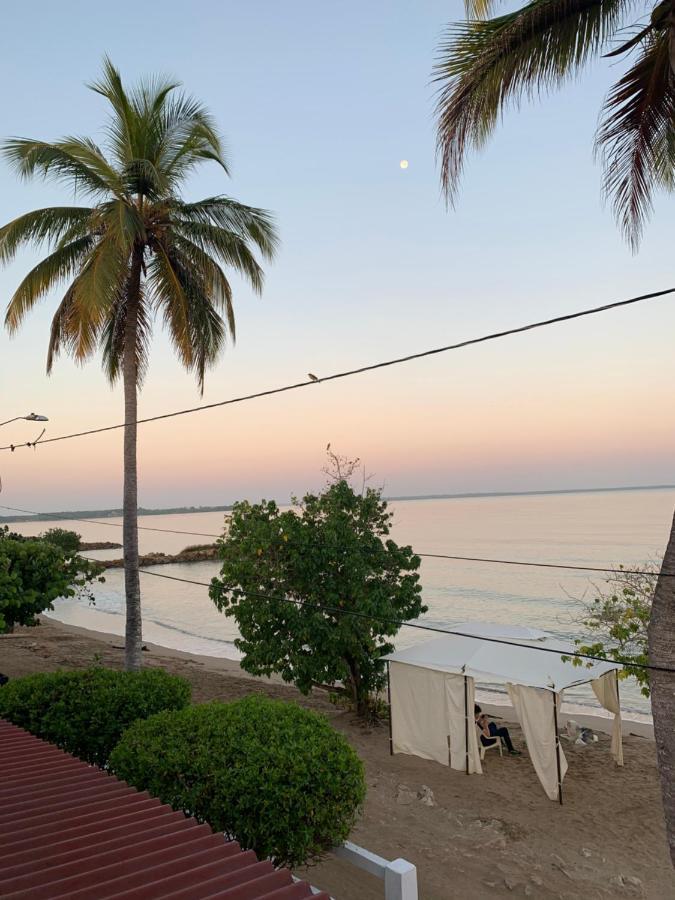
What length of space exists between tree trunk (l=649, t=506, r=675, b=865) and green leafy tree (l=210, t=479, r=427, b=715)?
8.24 metres

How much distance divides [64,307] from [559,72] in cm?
1251

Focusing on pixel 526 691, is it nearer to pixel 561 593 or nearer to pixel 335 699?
pixel 335 699

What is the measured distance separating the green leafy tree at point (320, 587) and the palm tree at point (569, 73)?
856 cm

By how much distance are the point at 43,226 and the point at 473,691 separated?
1367cm

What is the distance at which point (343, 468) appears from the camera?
16.9 m

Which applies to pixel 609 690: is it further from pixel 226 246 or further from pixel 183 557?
pixel 183 557

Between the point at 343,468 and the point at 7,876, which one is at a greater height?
the point at 343,468

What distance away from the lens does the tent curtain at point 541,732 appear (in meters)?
11.1

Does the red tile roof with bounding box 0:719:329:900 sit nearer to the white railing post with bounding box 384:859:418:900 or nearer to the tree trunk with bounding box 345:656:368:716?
the white railing post with bounding box 384:859:418:900

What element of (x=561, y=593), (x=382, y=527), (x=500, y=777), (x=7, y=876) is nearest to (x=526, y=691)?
(x=500, y=777)

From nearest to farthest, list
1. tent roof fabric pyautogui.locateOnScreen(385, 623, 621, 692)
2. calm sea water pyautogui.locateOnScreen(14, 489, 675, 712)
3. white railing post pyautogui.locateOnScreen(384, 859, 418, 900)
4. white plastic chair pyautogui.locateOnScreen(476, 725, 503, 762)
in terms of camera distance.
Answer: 1. white railing post pyautogui.locateOnScreen(384, 859, 418, 900)
2. tent roof fabric pyautogui.locateOnScreen(385, 623, 621, 692)
3. white plastic chair pyautogui.locateOnScreen(476, 725, 503, 762)
4. calm sea water pyautogui.locateOnScreen(14, 489, 675, 712)

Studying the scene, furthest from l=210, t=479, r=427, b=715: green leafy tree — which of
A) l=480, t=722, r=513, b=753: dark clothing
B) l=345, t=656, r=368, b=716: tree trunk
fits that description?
l=480, t=722, r=513, b=753: dark clothing

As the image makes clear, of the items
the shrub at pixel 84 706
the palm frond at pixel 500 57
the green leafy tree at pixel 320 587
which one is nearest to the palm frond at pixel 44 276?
the green leafy tree at pixel 320 587

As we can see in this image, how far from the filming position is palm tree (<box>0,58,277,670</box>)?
532 inches
